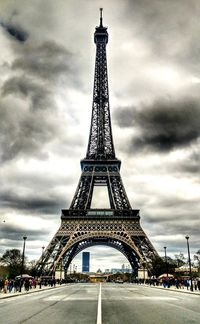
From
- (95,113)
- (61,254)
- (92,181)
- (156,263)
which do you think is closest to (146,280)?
(156,263)

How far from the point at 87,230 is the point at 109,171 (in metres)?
16.5

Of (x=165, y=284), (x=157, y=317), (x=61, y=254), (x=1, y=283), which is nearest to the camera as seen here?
(x=157, y=317)

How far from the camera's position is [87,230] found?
3410 inches

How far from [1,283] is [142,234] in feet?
152

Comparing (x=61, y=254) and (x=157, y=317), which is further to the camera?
(x=61, y=254)

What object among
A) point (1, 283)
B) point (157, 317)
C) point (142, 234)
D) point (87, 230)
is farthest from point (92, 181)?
point (157, 317)

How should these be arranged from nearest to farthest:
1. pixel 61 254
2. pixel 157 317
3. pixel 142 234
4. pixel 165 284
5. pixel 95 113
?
pixel 157 317 < pixel 165 284 < pixel 61 254 < pixel 142 234 < pixel 95 113

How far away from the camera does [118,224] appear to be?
86.7 m

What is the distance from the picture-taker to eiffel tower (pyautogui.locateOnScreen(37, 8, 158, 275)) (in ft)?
269

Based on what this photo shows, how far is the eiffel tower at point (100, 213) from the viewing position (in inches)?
3231

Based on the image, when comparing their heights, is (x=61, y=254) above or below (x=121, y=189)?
below

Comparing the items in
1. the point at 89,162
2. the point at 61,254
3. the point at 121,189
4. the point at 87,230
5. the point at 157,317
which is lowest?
the point at 157,317

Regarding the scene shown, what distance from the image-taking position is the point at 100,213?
89.6 m

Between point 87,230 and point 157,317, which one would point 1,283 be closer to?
point 157,317
